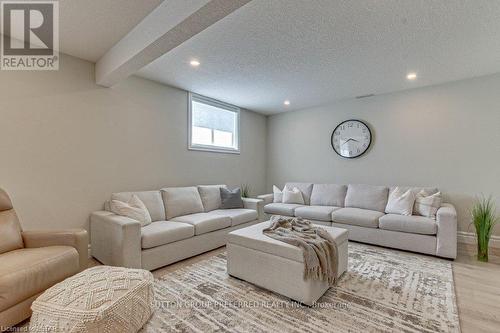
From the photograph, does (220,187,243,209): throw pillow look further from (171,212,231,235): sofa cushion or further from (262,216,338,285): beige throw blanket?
(262,216,338,285): beige throw blanket

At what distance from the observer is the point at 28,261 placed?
1750 mm

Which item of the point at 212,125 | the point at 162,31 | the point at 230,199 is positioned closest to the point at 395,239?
the point at 230,199

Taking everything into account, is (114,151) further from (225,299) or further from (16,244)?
(225,299)

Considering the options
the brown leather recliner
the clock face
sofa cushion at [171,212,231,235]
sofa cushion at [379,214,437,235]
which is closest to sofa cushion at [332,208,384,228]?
sofa cushion at [379,214,437,235]

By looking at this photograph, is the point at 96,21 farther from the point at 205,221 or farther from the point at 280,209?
the point at 280,209

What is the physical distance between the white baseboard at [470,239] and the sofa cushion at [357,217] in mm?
1237

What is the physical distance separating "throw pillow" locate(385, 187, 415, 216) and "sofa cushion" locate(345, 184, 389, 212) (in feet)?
0.43

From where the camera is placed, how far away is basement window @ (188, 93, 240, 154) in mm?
4352

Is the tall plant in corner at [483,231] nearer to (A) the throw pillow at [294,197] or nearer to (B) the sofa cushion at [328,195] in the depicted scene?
(B) the sofa cushion at [328,195]

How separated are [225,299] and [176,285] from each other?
1.88ft

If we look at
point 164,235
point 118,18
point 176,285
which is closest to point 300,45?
point 118,18

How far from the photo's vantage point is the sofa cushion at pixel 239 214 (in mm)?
3664

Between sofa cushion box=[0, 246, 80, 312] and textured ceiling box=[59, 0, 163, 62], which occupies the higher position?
textured ceiling box=[59, 0, 163, 62]

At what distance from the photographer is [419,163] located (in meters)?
3.98
